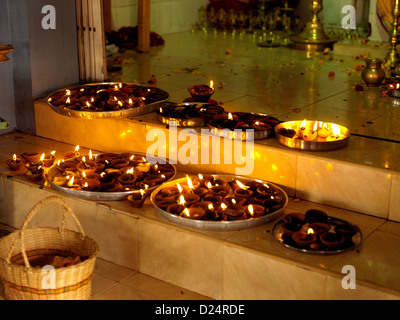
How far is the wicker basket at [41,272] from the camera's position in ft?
10.2

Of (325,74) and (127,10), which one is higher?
(127,10)

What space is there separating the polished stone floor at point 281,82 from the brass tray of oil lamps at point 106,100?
1.15 ft

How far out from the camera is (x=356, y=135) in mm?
4250

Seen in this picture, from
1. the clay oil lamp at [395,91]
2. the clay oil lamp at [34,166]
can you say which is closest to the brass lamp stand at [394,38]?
the clay oil lamp at [395,91]

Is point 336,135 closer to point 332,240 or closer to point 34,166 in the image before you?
point 332,240

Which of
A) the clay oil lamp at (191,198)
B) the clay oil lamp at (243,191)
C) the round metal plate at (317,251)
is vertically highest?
the clay oil lamp at (243,191)

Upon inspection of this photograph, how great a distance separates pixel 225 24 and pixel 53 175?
529 centimetres

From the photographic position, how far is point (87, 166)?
13.8 feet

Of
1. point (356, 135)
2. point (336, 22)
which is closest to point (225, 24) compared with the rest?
point (336, 22)

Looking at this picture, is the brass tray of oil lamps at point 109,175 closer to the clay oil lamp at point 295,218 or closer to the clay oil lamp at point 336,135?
the clay oil lamp at point 295,218

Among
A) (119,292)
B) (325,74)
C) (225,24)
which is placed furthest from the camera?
(225,24)

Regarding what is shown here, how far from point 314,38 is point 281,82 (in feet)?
6.14

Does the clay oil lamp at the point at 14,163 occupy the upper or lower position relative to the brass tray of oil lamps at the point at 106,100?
lower
